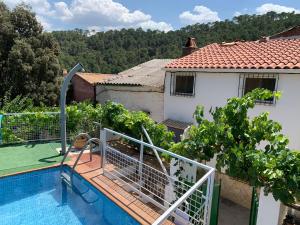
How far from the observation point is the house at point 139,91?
57.3 feet

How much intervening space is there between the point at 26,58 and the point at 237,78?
20312mm

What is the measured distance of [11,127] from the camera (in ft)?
40.6

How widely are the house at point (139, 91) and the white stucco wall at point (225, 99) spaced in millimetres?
1601

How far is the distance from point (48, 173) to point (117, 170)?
10.2ft

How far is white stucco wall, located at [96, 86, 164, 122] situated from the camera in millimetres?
17391

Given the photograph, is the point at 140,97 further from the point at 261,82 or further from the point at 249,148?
the point at 249,148

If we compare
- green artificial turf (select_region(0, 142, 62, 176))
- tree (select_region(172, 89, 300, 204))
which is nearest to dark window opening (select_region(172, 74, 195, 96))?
green artificial turf (select_region(0, 142, 62, 176))

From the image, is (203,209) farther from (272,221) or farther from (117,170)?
(117,170)

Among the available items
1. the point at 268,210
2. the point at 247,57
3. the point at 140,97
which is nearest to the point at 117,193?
the point at 268,210

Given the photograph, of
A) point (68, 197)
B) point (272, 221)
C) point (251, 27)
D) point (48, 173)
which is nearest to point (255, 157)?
point (272, 221)

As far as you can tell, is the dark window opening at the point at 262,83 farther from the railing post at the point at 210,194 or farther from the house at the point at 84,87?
the house at the point at 84,87

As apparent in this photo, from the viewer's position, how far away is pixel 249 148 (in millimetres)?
5324

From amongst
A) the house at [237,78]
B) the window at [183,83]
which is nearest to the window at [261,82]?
the house at [237,78]

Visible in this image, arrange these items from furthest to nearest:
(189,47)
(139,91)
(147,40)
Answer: (147,40)
(139,91)
(189,47)
